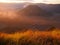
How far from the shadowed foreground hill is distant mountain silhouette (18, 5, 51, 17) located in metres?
0.23

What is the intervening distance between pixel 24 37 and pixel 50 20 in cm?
39

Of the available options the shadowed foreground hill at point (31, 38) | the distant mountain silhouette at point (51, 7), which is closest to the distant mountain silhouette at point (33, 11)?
the distant mountain silhouette at point (51, 7)

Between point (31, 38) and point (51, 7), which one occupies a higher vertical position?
point (51, 7)

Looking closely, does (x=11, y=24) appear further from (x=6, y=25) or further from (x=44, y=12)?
(x=44, y=12)

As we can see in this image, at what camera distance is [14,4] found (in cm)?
251

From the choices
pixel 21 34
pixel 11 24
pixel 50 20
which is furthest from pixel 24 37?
pixel 50 20

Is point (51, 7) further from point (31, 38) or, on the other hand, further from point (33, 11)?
point (31, 38)

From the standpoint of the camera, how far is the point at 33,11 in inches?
97.9

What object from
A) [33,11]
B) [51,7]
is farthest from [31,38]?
[51,7]

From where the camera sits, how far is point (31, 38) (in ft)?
7.86

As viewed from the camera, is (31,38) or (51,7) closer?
(31,38)

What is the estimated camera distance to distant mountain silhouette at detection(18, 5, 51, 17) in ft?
8.13

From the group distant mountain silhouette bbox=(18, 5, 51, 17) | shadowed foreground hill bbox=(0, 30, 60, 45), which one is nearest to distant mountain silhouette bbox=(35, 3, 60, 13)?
distant mountain silhouette bbox=(18, 5, 51, 17)

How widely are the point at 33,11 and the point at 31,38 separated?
1.14ft
